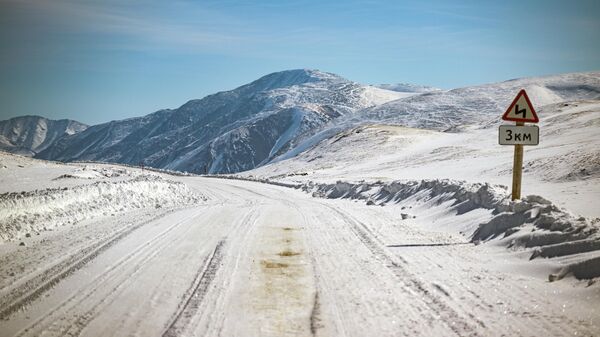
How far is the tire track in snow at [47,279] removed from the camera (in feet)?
19.7

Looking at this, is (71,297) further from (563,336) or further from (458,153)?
(458,153)

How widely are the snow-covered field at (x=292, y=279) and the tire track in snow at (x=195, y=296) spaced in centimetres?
2

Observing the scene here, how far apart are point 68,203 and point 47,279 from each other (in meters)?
7.41

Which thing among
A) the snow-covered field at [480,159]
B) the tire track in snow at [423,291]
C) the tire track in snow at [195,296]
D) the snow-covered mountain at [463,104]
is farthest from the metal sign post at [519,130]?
the snow-covered mountain at [463,104]

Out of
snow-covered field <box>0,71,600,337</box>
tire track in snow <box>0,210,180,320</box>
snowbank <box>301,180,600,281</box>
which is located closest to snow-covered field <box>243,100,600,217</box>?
snow-covered field <box>0,71,600,337</box>

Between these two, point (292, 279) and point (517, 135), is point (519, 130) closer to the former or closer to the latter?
point (517, 135)

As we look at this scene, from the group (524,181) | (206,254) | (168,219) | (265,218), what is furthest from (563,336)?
(524,181)

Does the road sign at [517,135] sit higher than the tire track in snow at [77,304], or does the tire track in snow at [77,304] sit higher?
the road sign at [517,135]

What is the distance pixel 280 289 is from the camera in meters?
6.58

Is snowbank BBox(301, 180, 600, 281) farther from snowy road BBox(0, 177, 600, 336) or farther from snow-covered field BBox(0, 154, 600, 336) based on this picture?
snowy road BBox(0, 177, 600, 336)

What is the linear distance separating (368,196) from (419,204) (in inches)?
184

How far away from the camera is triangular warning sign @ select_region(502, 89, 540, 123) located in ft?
33.4

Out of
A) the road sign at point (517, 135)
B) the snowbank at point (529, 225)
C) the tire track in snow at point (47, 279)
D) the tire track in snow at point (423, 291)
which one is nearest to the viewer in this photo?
the tire track in snow at point (423, 291)

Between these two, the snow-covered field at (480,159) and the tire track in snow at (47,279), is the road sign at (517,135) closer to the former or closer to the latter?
the snow-covered field at (480,159)
